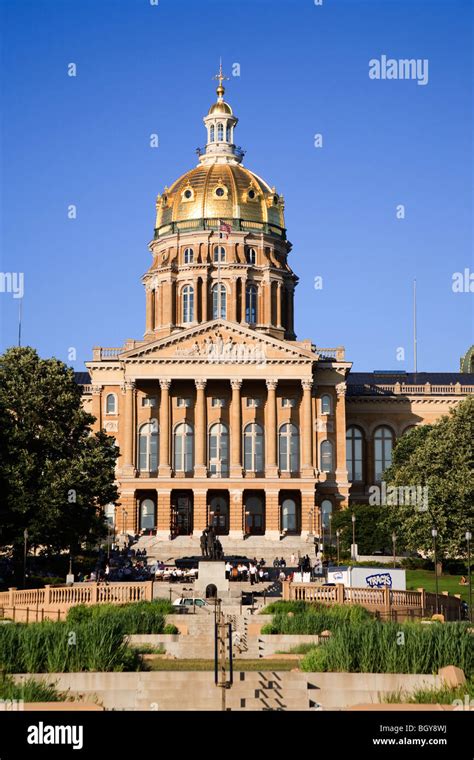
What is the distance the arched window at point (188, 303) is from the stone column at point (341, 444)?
18417mm

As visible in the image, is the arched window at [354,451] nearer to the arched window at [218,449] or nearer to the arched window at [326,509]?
the arched window at [326,509]

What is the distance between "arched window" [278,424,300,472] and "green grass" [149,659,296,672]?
7714 cm

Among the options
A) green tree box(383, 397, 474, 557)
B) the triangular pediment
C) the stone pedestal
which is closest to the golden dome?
the triangular pediment

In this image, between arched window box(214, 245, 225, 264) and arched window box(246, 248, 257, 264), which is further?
arched window box(246, 248, 257, 264)

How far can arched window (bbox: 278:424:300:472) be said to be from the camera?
11869 cm

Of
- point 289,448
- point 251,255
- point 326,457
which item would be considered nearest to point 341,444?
point 326,457

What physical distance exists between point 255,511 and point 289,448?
21.4 ft

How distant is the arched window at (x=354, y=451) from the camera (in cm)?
13200

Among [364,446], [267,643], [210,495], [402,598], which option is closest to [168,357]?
[210,495]

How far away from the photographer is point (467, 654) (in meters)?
34.3

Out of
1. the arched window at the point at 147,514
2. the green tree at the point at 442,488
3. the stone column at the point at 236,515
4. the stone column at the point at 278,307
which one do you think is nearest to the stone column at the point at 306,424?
the stone column at the point at 236,515

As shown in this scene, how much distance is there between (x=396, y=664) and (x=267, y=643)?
10255 millimetres

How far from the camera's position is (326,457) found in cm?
12225

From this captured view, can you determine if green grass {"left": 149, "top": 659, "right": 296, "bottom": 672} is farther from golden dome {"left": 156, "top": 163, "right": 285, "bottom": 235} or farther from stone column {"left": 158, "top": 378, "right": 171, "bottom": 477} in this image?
golden dome {"left": 156, "top": 163, "right": 285, "bottom": 235}
